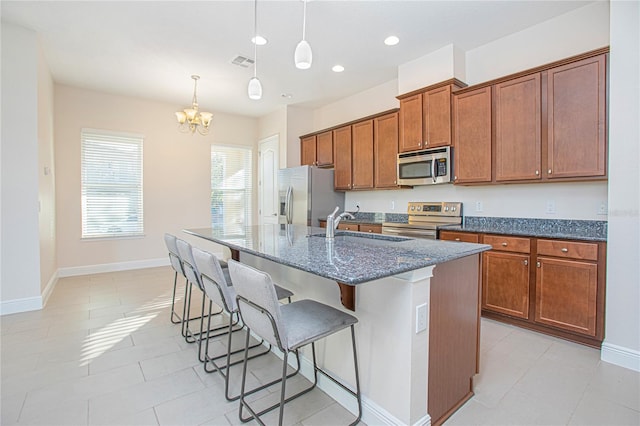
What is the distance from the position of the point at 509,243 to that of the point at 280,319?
252cm

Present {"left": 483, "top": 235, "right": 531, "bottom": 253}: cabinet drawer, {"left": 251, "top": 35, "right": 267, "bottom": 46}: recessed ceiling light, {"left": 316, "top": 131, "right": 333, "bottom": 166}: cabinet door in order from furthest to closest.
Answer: {"left": 316, "top": 131, "right": 333, "bottom": 166}: cabinet door < {"left": 251, "top": 35, "right": 267, "bottom": 46}: recessed ceiling light < {"left": 483, "top": 235, "right": 531, "bottom": 253}: cabinet drawer

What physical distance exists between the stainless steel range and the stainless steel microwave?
0.37 meters

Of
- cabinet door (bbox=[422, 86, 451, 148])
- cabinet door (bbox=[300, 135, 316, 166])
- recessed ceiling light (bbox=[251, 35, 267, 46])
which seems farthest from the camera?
cabinet door (bbox=[300, 135, 316, 166])

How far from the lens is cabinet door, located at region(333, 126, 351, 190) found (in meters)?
5.02

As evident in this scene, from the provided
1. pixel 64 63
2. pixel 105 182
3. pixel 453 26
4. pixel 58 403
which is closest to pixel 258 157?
pixel 105 182

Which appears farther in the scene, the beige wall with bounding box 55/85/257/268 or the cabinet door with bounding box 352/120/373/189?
the beige wall with bounding box 55/85/257/268

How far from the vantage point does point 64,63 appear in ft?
13.5

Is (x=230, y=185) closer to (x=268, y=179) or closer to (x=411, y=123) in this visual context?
(x=268, y=179)

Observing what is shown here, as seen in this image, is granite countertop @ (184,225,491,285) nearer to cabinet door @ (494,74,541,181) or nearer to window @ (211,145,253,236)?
cabinet door @ (494,74,541,181)

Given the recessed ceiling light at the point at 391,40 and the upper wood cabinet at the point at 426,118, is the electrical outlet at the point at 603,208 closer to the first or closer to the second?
the upper wood cabinet at the point at 426,118

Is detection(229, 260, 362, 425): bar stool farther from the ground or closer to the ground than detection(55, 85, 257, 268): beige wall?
closer to the ground

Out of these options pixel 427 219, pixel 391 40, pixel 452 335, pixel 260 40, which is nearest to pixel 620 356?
pixel 452 335

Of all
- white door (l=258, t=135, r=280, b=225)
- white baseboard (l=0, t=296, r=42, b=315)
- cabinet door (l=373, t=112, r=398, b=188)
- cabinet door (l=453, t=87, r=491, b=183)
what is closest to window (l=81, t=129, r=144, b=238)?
white baseboard (l=0, t=296, r=42, b=315)

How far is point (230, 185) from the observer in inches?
259
